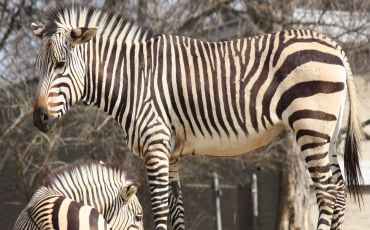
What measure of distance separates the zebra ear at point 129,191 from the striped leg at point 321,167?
5.43 feet

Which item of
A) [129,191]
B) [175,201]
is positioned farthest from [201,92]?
[129,191]

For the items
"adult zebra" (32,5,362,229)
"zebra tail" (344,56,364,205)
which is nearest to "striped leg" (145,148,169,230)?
"adult zebra" (32,5,362,229)

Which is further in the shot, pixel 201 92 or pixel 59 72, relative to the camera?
pixel 201 92

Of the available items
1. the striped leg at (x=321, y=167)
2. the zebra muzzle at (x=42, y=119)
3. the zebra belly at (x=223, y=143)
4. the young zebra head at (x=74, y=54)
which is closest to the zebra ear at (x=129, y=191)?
the zebra belly at (x=223, y=143)

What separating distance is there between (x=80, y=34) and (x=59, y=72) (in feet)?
1.14

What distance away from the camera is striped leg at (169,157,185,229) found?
6.27 meters

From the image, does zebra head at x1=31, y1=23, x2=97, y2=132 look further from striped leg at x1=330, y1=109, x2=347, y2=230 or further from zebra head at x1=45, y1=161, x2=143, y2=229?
striped leg at x1=330, y1=109, x2=347, y2=230

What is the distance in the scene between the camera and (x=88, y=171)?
666 centimetres

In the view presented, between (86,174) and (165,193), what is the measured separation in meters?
1.17

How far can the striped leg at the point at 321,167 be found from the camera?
5664 millimetres

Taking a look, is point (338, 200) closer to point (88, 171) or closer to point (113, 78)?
point (113, 78)

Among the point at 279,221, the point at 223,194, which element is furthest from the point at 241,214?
the point at 279,221

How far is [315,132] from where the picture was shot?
566 cm

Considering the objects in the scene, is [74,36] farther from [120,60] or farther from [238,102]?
[238,102]
